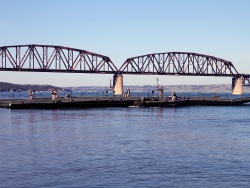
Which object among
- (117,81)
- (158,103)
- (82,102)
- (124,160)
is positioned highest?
(117,81)

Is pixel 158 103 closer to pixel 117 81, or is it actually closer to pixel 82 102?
pixel 82 102

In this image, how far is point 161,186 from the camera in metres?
14.0

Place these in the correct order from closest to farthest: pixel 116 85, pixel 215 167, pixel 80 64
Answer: pixel 215 167 → pixel 80 64 → pixel 116 85

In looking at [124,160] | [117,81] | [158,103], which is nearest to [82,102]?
[158,103]

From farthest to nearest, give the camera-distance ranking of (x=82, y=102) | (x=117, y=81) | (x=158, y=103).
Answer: (x=117, y=81) < (x=82, y=102) < (x=158, y=103)

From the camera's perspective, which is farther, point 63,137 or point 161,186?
point 63,137

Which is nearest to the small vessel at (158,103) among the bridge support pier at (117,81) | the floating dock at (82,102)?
the floating dock at (82,102)

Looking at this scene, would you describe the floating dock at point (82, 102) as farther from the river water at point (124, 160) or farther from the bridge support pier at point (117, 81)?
the bridge support pier at point (117, 81)

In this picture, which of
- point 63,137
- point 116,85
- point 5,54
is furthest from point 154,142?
point 116,85

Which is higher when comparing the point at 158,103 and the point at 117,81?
the point at 117,81

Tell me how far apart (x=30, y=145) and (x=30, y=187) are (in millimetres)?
9981

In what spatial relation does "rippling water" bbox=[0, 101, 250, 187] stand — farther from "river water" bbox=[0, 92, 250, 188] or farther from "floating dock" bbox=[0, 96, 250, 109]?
"floating dock" bbox=[0, 96, 250, 109]

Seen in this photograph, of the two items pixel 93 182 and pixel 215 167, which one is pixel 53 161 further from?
pixel 215 167

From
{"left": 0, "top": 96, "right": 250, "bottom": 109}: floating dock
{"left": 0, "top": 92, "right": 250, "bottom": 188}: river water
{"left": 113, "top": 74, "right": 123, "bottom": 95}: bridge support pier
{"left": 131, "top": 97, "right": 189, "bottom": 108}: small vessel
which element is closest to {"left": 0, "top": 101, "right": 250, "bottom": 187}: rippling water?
{"left": 0, "top": 92, "right": 250, "bottom": 188}: river water
